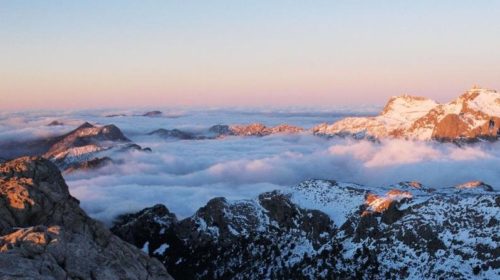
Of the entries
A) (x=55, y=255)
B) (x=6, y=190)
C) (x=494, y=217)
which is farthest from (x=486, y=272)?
(x=55, y=255)

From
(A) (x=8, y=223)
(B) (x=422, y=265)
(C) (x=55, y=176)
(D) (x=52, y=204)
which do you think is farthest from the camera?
(B) (x=422, y=265)

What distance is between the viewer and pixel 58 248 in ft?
198

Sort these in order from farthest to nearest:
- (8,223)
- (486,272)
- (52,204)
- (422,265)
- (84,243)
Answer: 1. (422,265)
2. (486,272)
3. (52,204)
4. (8,223)
5. (84,243)

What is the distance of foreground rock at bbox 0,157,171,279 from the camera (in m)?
55.2

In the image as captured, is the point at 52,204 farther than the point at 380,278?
No

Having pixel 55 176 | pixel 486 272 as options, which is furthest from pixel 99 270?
pixel 486 272

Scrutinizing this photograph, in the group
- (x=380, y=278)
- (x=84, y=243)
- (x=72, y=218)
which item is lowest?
(x=380, y=278)

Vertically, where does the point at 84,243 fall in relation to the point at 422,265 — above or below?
above

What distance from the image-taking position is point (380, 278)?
197875 millimetres

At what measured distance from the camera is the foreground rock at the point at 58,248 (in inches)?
2174

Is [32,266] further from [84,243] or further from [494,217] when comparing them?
[494,217]

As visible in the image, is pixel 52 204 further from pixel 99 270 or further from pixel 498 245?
pixel 498 245

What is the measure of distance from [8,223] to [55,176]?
5967cm

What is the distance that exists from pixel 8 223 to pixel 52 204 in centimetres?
1067
